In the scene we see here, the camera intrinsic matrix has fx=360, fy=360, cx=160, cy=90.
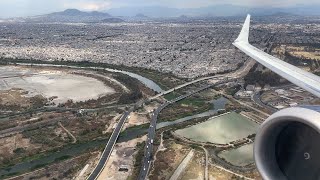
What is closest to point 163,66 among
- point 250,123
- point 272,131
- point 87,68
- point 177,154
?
point 87,68

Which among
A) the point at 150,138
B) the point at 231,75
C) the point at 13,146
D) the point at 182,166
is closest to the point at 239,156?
the point at 182,166

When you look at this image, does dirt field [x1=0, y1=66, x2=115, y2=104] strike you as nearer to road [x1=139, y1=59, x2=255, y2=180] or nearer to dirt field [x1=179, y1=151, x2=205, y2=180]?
road [x1=139, y1=59, x2=255, y2=180]

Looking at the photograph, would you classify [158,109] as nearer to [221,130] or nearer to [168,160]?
[221,130]

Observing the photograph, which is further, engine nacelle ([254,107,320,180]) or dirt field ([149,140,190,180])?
dirt field ([149,140,190,180])

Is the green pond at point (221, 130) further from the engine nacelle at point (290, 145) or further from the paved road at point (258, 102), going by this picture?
the engine nacelle at point (290, 145)

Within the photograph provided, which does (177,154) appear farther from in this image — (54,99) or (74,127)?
(54,99)

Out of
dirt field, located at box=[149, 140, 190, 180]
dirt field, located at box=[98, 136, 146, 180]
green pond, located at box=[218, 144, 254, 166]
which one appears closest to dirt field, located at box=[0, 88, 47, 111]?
dirt field, located at box=[98, 136, 146, 180]
